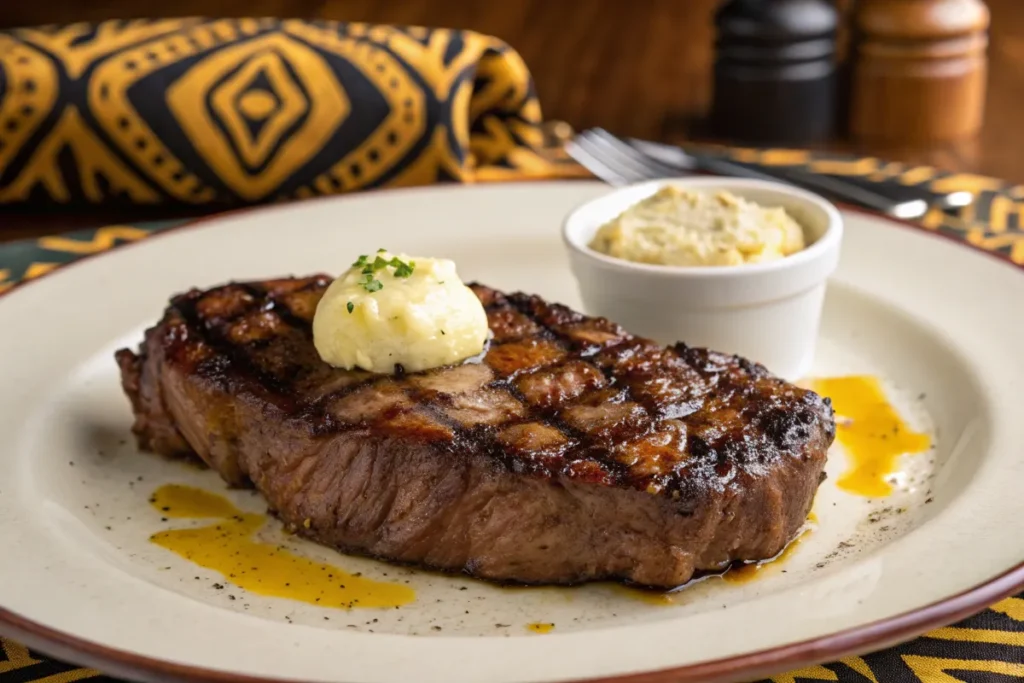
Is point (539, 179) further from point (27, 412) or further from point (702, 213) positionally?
point (27, 412)

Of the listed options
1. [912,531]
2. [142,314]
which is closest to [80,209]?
[142,314]

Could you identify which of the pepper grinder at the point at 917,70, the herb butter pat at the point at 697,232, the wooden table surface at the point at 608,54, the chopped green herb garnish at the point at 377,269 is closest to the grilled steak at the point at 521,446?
the chopped green herb garnish at the point at 377,269

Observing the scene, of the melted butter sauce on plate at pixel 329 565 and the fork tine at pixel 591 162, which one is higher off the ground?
the fork tine at pixel 591 162

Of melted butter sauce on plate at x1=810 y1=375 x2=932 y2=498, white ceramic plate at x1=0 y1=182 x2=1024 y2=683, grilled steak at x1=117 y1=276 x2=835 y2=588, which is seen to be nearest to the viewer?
white ceramic plate at x1=0 y1=182 x2=1024 y2=683

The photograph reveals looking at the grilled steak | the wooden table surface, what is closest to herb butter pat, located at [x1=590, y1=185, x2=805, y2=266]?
the grilled steak

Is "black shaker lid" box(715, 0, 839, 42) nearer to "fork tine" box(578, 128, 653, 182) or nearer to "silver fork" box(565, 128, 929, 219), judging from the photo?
"silver fork" box(565, 128, 929, 219)

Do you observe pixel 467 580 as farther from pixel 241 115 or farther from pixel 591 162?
pixel 241 115

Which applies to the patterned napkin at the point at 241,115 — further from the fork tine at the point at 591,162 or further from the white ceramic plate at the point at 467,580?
the white ceramic plate at the point at 467,580
